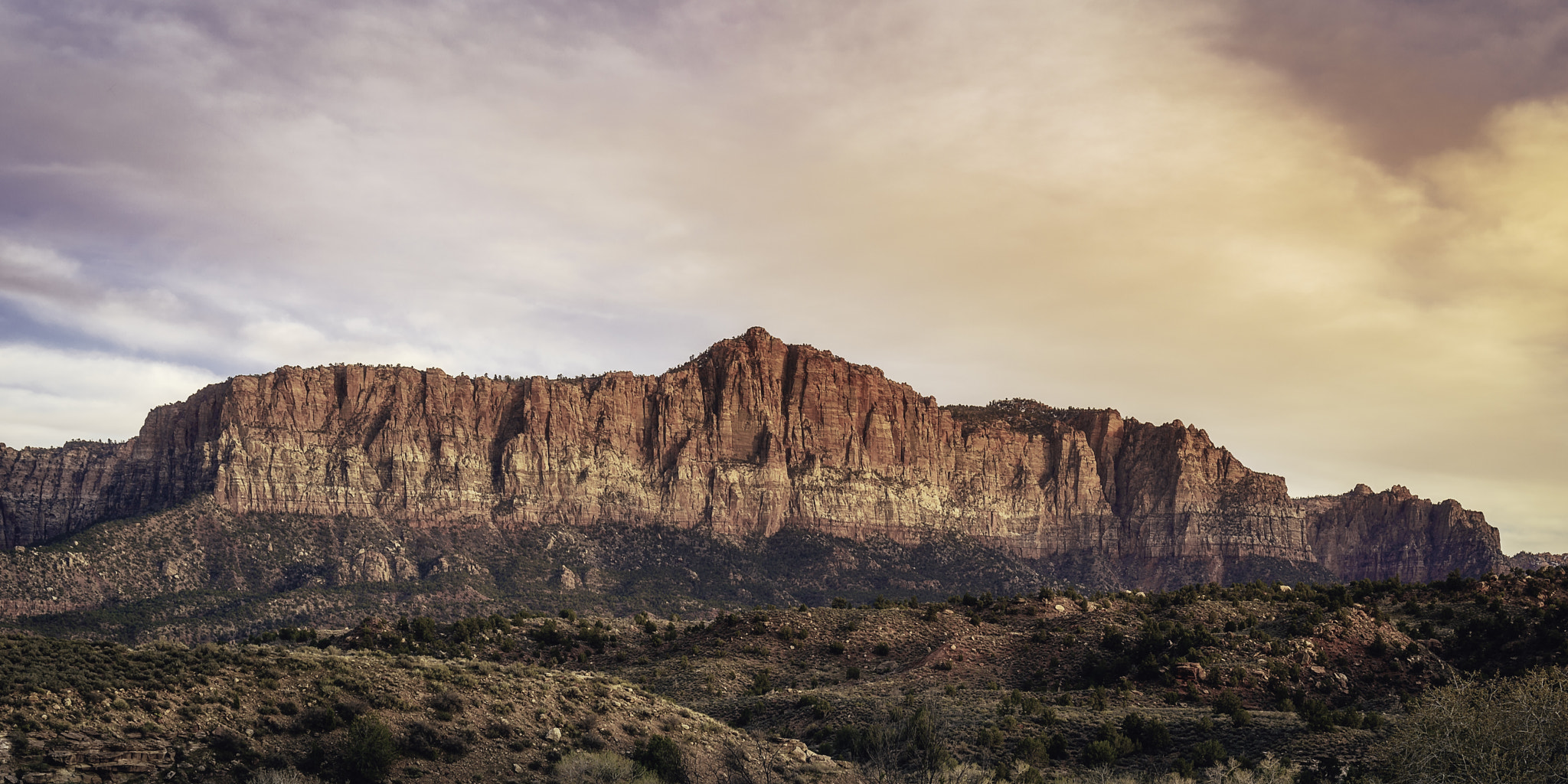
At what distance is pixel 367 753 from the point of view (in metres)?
35.2

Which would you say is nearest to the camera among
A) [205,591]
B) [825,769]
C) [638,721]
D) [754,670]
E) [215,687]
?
[215,687]

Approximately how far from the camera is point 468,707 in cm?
4028

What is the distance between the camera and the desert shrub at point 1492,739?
90.2 ft

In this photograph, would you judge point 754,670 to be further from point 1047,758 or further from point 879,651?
point 1047,758

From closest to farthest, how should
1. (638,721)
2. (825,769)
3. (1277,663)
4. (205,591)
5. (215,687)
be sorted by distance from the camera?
1. (215,687)
2. (825,769)
3. (638,721)
4. (1277,663)
5. (205,591)

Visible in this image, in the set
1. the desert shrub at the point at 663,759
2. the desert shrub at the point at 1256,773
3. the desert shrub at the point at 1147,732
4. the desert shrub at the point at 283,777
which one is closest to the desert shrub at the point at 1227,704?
the desert shrub at the point at 1147,732

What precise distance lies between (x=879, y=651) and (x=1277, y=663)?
21.4 metres

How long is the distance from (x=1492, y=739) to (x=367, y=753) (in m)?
31.7

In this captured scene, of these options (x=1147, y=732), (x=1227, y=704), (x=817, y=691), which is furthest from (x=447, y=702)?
(x=1227, y=704)

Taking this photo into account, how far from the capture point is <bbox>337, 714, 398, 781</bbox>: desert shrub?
114ft

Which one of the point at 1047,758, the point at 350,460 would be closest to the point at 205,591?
the point at 350,460

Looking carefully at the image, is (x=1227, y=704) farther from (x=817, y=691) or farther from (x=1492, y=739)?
(x=1492, y=739)

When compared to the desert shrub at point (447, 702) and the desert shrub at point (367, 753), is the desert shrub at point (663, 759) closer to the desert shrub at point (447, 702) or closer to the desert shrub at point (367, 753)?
the desert shrub at point (447, 702)

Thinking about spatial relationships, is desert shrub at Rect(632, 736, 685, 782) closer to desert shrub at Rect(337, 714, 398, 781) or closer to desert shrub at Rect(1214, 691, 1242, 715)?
desert shrub at Rect(337, 714, 398, 781)
